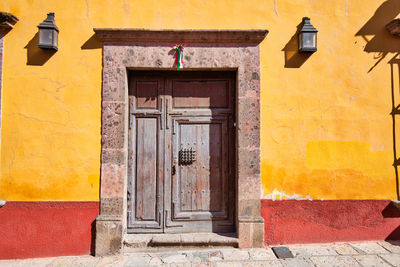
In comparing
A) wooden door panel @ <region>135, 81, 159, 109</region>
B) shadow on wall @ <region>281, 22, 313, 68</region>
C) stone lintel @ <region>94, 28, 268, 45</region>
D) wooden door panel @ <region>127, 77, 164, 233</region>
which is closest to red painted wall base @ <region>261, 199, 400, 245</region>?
wooden door panel @ <region>127, 77, 164, 233</region>

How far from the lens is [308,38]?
3621mm

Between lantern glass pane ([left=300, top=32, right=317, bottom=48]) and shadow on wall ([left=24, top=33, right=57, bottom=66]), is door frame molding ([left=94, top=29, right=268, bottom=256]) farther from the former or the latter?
shadow on wall ([left=24, top=33, right=57, bottom=66])

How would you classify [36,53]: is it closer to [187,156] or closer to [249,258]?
[187,156]

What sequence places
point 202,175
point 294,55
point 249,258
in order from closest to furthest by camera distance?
point 249,258 < point 294,55 < point 202,175

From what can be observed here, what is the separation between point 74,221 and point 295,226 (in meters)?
2.90

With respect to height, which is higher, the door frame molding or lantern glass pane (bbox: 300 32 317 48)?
lantern glass pane (bbox: 300 32 317 48)

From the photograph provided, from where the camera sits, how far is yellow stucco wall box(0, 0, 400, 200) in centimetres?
353

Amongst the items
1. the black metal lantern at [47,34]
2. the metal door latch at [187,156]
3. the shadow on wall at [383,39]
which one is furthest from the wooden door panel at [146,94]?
the shadow on wall at [383,39]

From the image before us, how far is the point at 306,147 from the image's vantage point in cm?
367

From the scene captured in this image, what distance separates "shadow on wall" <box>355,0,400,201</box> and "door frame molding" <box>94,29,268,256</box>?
148cm

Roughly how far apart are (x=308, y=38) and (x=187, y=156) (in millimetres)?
2281

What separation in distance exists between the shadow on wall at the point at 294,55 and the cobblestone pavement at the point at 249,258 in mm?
2443

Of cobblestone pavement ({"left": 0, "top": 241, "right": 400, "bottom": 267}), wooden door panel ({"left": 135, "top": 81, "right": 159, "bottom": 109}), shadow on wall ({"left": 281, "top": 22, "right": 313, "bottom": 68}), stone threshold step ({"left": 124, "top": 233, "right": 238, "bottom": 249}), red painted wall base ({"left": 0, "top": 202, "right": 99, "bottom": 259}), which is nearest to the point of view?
cobblestone pavement ({"left": 0, "top": 241, "right": 400, "bottom": 267})

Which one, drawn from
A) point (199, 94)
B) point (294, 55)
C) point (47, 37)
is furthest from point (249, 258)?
Result: point (47, 37)
